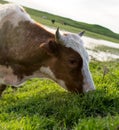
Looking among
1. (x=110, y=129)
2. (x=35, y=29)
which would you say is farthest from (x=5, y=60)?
(x=110, y=129)

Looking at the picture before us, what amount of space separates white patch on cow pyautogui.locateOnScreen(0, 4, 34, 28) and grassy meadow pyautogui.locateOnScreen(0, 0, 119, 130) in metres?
1.65

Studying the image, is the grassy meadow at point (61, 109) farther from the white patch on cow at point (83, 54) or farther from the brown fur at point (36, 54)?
the brown fur at point (36, 54)

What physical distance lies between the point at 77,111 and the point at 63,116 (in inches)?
10.4

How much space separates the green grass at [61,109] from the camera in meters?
6.64

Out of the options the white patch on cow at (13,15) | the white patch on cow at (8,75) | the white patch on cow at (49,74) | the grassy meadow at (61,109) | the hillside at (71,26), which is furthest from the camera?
the hillside at (71,26)

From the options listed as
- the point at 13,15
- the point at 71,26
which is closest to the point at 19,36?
the point at 13,15

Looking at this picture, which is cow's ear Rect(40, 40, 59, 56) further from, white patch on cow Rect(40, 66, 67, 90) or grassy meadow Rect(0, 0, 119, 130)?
grassy meadow Rect(0, 0, 119, 130)

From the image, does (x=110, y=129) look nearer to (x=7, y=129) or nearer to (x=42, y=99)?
(x=7, y=129)

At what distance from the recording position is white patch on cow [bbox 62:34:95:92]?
8711mm

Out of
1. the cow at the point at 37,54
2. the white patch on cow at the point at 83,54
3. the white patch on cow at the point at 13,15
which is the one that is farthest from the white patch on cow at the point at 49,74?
the white patch on cow at the point at 13,15

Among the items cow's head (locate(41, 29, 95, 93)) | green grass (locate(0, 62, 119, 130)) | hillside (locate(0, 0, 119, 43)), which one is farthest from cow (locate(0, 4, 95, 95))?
hillside (locate(0, 0, 119, 43))

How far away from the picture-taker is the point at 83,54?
28.8ft

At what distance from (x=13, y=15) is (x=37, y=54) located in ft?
4.15

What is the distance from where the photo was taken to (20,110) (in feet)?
26.6
